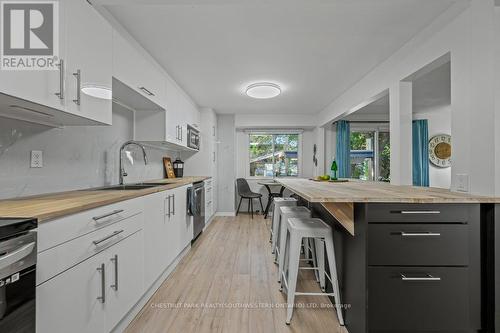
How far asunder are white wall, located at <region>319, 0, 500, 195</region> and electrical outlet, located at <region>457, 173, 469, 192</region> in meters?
0.03

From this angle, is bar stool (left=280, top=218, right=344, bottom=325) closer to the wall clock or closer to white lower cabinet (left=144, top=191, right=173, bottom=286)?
white lower cabinet (left=144, top=191, right=173, bottom=286)

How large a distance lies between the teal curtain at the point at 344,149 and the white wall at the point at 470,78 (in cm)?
358

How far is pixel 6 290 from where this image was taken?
82cm

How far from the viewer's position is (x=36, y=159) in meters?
1.62

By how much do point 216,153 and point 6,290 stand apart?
500cm

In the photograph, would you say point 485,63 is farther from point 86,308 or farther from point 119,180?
point 119,180

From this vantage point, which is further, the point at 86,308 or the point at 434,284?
the point at 434,284

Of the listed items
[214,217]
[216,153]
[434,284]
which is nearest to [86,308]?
[434,284]

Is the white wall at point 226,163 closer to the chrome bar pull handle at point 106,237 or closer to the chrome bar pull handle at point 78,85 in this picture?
the chrome bar pull handle at point 106,237

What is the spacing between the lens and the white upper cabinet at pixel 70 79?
1191 millimetres

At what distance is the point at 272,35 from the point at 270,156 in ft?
14.1

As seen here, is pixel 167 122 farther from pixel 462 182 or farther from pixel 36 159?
pixel 462 182

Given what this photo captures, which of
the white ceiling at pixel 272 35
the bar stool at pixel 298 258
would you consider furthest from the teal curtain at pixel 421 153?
the bar stool at pixel 298 258

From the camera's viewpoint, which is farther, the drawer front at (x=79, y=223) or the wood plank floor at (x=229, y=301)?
the wood plank floor at (x=229, y=301)
